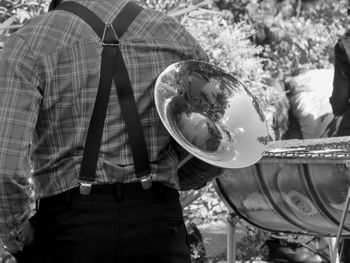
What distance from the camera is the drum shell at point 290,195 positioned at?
11.5 ft

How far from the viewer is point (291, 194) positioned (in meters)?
3.73

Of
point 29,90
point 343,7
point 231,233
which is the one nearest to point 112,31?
point 29,90

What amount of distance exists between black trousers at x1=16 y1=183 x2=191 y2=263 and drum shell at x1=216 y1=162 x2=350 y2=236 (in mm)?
896

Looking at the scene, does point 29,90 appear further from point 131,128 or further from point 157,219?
point 157,219

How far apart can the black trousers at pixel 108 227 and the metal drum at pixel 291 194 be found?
→ 810 millimetres

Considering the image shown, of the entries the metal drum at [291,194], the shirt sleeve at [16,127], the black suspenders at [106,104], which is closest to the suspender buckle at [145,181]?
the black suspenders at [106,104]

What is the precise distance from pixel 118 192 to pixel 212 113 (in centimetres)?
46

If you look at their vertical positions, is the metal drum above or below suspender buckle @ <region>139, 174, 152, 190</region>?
below

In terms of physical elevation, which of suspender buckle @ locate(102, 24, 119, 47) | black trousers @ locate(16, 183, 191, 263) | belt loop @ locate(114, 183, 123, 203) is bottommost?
black trousers @ locate(16, 183, 191, 263)

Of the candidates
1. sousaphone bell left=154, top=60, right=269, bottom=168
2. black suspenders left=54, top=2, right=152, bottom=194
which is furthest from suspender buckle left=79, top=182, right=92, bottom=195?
sousaphone bell left=154, top=60, right=269, bottom=168

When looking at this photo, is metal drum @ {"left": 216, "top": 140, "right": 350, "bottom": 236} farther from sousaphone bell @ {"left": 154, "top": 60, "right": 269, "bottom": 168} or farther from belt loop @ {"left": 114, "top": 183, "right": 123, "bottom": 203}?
belt loop @ {"left": 114, "top": 183, "right": 123, "bottom": 203}

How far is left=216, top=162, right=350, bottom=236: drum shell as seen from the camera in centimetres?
349

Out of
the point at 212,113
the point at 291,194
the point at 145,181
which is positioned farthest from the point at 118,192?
the point at 291,194

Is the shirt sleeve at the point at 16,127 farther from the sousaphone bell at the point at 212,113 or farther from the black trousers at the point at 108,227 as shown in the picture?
the sousaphone bell at the point at 212,113
